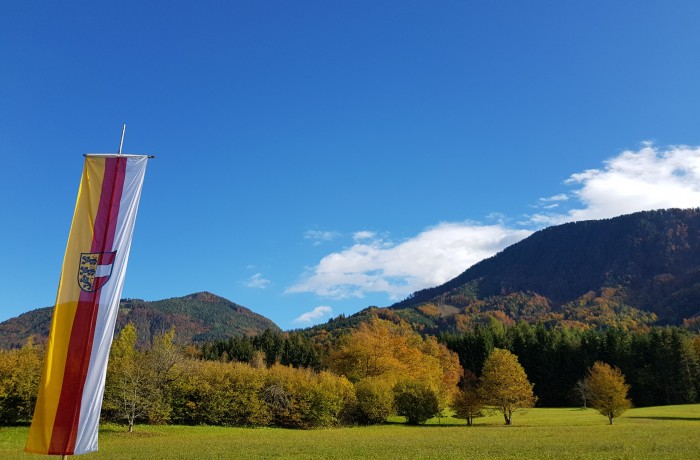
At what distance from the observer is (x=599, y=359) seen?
338 ft

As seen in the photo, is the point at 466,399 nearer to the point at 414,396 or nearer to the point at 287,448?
the point at 414,396

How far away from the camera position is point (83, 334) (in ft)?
38.7

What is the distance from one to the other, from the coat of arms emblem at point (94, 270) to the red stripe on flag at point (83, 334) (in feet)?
0.44

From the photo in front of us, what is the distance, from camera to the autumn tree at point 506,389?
201 feet

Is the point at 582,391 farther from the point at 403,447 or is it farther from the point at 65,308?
the point at 65,308

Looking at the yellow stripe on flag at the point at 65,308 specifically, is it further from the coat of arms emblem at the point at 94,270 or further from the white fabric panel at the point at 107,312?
the white fabric panel at the point at 107,312

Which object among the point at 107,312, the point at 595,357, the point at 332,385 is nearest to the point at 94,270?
the point at 107,312

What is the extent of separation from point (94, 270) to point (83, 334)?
1605mm

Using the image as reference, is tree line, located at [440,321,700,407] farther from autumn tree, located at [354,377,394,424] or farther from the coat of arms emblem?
the coat of arms emblem

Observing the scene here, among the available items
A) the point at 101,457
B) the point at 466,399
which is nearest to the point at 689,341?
the point at 466,399

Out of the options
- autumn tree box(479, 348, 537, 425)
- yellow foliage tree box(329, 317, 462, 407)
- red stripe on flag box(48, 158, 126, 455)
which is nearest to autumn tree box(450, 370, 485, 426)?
autumn tree box(479, 348, 537, 425)

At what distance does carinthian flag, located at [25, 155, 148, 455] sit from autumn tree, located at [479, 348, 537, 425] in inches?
2272

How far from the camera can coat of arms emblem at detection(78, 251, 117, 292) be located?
12.0m

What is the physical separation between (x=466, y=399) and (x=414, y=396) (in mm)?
6847
